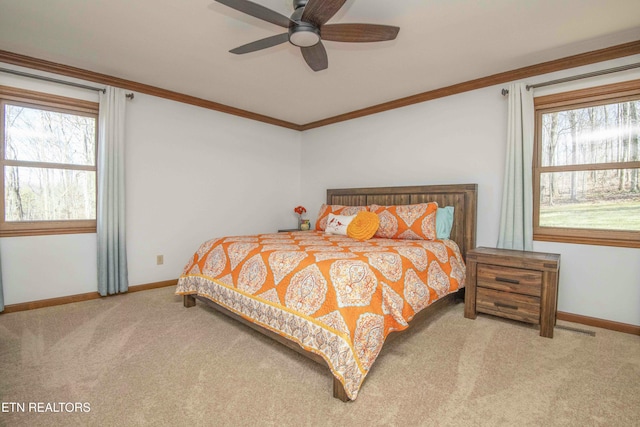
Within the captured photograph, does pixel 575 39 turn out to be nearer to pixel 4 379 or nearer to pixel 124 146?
pixel 124 146

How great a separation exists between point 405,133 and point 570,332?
2.71 metres

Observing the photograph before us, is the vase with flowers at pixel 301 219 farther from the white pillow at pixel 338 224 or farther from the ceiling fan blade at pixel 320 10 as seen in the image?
the ceiling fan blade at pixel 320 10

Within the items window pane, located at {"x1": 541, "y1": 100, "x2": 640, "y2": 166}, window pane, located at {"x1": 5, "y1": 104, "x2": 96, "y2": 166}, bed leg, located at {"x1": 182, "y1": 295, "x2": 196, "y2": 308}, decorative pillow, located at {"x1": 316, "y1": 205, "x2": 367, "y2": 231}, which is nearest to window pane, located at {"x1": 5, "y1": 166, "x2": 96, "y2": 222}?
window pane, located at {"x1": 5, "y1": 104, "x2": 96, "y2": 166}

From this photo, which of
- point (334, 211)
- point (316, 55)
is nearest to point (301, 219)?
point (334, 211)

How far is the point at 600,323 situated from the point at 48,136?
221 inches

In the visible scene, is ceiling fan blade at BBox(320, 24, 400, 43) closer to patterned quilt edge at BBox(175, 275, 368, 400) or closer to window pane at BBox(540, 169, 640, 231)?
patterned quilt edge at BBox(175, 275, 368, 400)

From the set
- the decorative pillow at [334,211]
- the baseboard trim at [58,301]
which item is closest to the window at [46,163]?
the baseboard trim at [58,301]

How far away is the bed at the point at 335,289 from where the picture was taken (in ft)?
5.64

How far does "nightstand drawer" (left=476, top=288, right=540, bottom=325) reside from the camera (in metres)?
2.53

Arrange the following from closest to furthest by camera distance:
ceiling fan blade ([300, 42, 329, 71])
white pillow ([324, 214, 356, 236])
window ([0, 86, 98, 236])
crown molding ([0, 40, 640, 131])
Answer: ceiling fan blade ([300, 42, 329, 71]) < crown molding ([0, 40, 640, 131]) < window ([0, 86, 98, 236]) < white pillow ([324, 214, 356, 236])

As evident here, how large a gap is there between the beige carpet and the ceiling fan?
2199mm

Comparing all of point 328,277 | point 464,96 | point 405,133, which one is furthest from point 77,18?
point 464,96

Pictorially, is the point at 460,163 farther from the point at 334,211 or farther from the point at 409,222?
the point at 334,211

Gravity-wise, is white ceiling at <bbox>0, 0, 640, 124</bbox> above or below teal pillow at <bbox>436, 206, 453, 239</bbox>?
above
